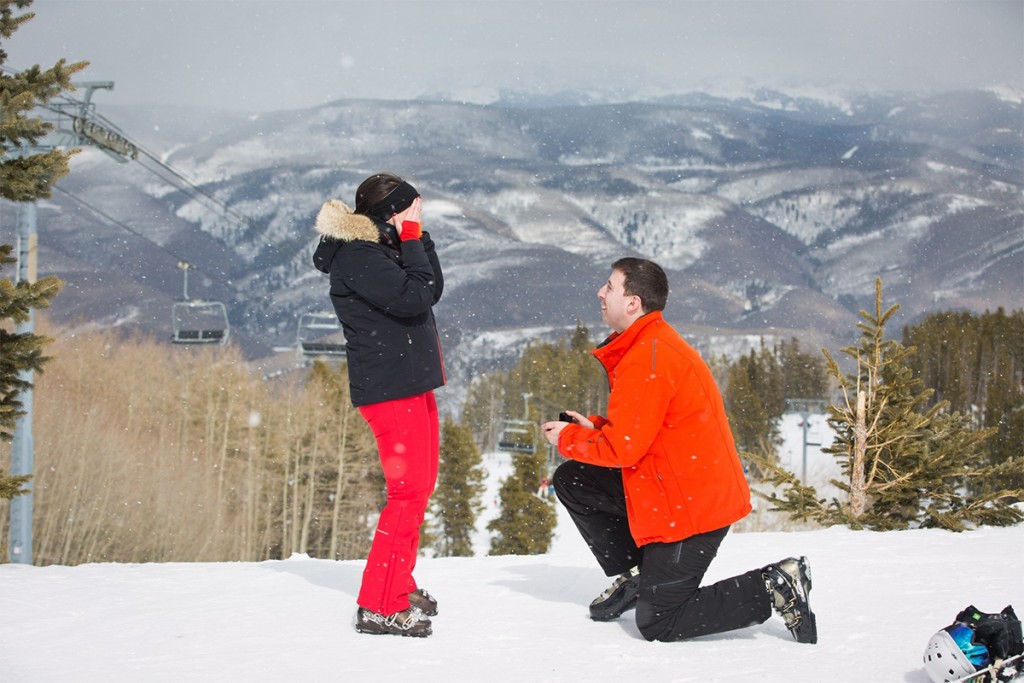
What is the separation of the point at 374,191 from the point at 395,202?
100 millimetres

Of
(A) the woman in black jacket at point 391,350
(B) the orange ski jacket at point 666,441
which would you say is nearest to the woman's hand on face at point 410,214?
(A) the woman in black jacket at point 391,350

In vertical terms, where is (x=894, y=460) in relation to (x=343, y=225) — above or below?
below

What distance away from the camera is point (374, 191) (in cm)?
417

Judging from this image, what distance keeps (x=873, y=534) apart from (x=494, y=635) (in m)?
3.76

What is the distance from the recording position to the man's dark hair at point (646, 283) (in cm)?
389

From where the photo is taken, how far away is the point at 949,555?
571cm

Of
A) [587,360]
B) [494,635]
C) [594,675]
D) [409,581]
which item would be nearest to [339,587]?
[409,581]

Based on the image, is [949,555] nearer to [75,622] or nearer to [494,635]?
[494,635]

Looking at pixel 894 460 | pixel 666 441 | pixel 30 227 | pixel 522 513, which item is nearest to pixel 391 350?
pixel 666 441

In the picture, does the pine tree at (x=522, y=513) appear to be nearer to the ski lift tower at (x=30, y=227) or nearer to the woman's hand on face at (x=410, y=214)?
the ski lift tower at (x=30, y=227)

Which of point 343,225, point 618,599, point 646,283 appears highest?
point 343,225

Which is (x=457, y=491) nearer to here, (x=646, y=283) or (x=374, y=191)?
(x=374, y=191)

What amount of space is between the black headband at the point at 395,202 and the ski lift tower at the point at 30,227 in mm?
1837

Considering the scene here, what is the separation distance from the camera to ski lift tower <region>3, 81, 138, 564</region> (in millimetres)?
12617
